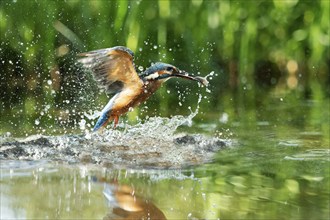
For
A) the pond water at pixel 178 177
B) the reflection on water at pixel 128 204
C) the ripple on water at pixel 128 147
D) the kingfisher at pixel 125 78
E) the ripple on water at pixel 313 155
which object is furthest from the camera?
the kingfisher at pixel 125 78

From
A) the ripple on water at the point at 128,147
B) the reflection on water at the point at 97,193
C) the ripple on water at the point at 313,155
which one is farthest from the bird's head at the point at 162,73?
the reflection on water at the point at 97,193

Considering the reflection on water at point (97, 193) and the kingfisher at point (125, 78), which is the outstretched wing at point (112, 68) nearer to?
the kingfisher at point (125, 78)

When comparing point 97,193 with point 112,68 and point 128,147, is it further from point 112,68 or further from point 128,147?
point 112,68

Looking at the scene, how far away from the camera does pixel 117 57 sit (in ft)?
21.8

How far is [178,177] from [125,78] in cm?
142

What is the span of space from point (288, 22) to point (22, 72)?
3583 mm

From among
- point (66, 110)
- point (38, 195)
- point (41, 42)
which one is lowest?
point (38, 195)

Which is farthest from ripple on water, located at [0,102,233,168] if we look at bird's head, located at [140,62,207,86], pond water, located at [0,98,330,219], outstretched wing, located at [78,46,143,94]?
bird's head, located at [140,62,207,86]

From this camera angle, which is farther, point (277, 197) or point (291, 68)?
point (291, 68)

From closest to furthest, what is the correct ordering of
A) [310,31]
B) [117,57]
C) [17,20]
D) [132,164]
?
[132,164], [117,57], [17,20], [310,31]

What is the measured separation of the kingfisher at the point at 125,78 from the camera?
6809 mm

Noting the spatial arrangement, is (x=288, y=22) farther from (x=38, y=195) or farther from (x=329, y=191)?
(x=38, y=195)

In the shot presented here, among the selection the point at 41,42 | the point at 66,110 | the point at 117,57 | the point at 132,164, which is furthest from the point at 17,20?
the point at 132,164

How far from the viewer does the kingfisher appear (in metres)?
6.81
